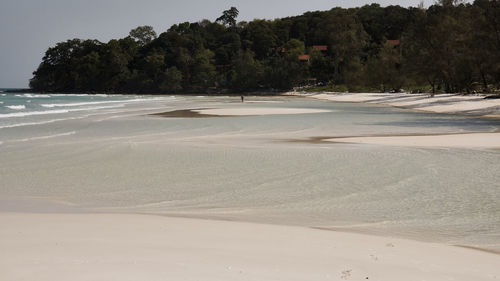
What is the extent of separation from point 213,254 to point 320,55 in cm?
13587

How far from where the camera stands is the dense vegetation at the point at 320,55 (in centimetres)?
6494

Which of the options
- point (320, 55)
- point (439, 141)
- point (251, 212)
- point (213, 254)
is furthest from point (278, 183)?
point (320, 55)

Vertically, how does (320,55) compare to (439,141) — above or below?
above

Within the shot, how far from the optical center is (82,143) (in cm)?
1953

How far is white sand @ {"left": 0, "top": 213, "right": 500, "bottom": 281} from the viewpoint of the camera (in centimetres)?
482

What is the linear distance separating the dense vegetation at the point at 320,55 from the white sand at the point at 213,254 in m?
46.6

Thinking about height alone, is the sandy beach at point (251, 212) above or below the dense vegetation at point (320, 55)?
below

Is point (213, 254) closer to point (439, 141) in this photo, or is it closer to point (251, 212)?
point (251, 212)

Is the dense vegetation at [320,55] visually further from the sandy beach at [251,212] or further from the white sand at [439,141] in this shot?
the sandy beach at [251,212]

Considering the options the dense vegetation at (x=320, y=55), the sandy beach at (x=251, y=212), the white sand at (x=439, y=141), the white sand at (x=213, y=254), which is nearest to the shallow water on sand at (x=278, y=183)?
the sandy beach at (x=251, y=212)

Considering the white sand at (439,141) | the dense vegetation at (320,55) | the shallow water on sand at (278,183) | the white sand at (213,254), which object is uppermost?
the dense vegetation at (320,55)

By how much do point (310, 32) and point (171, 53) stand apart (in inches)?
2016

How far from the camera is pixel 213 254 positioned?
5543mm

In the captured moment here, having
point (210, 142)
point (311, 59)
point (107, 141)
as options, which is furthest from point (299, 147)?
point (311, 59)
